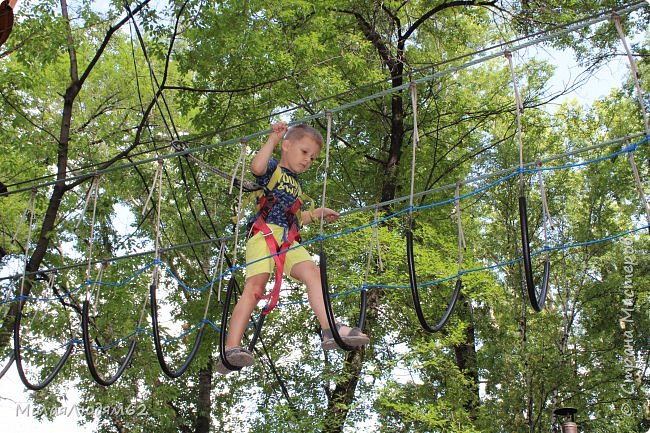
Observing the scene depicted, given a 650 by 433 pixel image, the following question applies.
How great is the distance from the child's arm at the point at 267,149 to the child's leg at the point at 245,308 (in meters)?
0.55

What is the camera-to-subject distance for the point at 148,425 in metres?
10.3

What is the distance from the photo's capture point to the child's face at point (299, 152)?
379cm

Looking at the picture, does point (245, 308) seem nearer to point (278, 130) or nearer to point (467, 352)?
point (278, 130)

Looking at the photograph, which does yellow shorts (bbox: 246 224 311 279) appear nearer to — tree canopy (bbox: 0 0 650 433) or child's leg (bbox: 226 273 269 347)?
child's leg (bbox: 226 273 269 347)

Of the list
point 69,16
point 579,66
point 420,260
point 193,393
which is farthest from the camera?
point 193,393

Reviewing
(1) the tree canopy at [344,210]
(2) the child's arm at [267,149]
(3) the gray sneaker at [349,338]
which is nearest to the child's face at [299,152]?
(2) the child's arm at [267,149]

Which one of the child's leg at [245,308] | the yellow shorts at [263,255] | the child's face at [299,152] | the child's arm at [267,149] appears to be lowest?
the child's leg at [245,308]

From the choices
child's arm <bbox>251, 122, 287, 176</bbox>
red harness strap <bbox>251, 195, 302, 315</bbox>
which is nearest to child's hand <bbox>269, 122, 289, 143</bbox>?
child's arm <bbox>251, 122, 287, 176</bbox>

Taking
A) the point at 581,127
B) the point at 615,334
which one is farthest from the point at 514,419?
the point at 581,127

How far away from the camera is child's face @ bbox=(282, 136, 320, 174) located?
3.79m

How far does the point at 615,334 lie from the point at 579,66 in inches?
189

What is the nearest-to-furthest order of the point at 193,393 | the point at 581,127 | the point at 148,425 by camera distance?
1. the point at 148,425
2. the point at 193,393
3. the point at 581,127

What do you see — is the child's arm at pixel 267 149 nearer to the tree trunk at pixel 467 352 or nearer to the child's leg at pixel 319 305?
the child's leg at pixel 319 305

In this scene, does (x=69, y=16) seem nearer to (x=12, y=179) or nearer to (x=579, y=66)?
(x=12, y=179)
